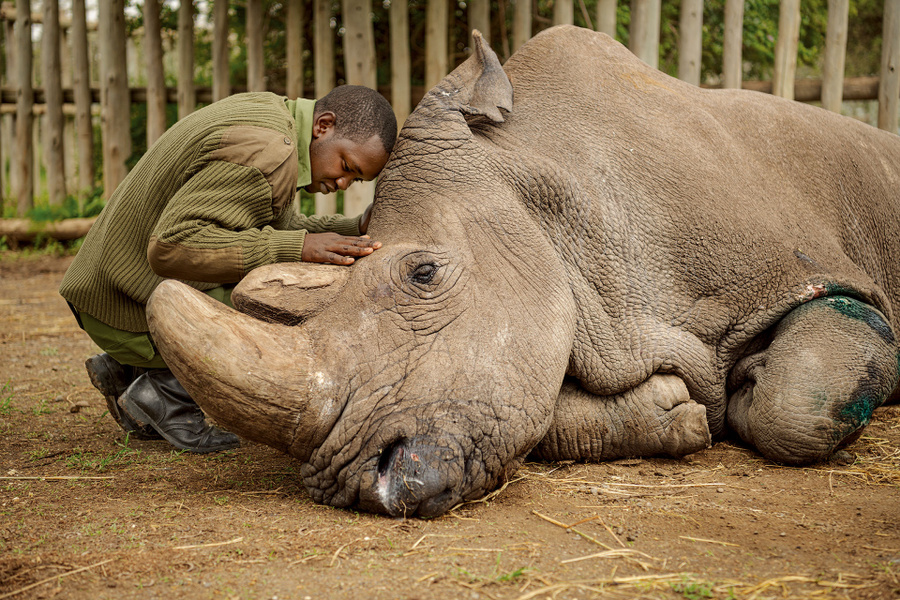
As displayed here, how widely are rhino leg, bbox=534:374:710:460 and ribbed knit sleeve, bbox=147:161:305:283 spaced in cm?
107

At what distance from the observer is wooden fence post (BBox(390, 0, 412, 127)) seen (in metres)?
7.47

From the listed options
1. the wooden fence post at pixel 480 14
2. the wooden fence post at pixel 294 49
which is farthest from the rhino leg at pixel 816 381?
the wooden fence post at pixel 294 49

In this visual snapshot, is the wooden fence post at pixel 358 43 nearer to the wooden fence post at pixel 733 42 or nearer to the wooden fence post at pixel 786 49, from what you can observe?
the wooden fence post at pixel 733 42

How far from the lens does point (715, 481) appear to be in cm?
296

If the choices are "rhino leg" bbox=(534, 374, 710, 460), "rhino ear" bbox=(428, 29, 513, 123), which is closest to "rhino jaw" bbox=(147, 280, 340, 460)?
"rhino leg" bbox=(534, 374, 710, 460)

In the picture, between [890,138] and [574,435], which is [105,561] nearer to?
[574,435]

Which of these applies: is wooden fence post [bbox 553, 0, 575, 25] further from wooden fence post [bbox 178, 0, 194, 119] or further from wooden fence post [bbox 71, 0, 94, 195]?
wooden fence post [bbox 71, 0, 94, 195]

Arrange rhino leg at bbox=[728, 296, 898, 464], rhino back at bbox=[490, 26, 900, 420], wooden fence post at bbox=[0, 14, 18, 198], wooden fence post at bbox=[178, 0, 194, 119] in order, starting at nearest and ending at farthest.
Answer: rhino leg at bbox=[728, 296, 898, 464], rhino back at bbox=[490, 26, 900, 420], wooden fence post at bbox=[178, 0, 194, 119], wooden fence post at bbox=[0, 14, 18, 198]

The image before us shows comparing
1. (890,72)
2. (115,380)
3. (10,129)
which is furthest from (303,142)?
(10,129)

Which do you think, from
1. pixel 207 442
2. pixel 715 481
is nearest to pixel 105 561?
pixel 207 442

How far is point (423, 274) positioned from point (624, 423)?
910 mm

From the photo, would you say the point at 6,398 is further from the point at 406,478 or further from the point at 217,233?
the point at 406,478

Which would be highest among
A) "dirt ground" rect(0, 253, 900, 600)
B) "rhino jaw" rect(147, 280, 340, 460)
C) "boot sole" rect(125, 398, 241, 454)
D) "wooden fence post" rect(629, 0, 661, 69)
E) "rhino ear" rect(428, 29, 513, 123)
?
"wooden fence post" rect(629, 0, 661, 69)

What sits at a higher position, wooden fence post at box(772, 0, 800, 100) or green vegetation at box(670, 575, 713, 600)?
wooden fence post at box(772, 0, 800, 100)
